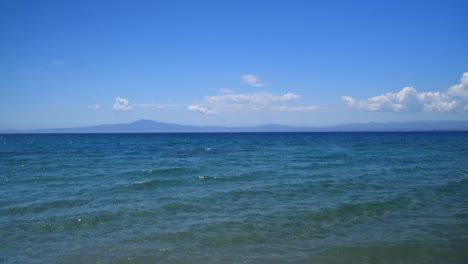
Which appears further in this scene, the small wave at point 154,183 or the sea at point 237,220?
the small wave at point 154,183

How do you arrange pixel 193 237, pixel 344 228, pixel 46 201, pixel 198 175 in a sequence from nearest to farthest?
pixel 193 237 → pixel 344 228 → pixel 46 201 → pixel 198 175

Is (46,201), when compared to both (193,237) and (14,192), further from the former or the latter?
(193,237)

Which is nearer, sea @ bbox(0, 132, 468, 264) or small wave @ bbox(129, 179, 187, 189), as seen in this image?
sea @ bbox(0, 132, 468, 264)

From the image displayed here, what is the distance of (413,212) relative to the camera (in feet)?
41.0

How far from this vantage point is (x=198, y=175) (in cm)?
2272

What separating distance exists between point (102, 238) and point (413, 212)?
1189 cm

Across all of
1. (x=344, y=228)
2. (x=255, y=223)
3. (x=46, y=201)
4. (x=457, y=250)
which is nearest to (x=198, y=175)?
(x=46, y=201)

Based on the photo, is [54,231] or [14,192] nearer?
[54,231]

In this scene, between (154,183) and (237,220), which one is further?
(154,183)

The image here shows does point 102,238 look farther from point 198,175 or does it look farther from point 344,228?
point 198,175

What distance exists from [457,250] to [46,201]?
16.7m

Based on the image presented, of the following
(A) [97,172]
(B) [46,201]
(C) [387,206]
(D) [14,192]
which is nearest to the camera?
(C) [387,206]

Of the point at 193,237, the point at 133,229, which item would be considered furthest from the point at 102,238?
the point at 193,237

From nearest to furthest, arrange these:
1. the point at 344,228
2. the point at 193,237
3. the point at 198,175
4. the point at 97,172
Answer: the point at 193,237, the point at 344,228, the point at 198,175, the point at 97,172
